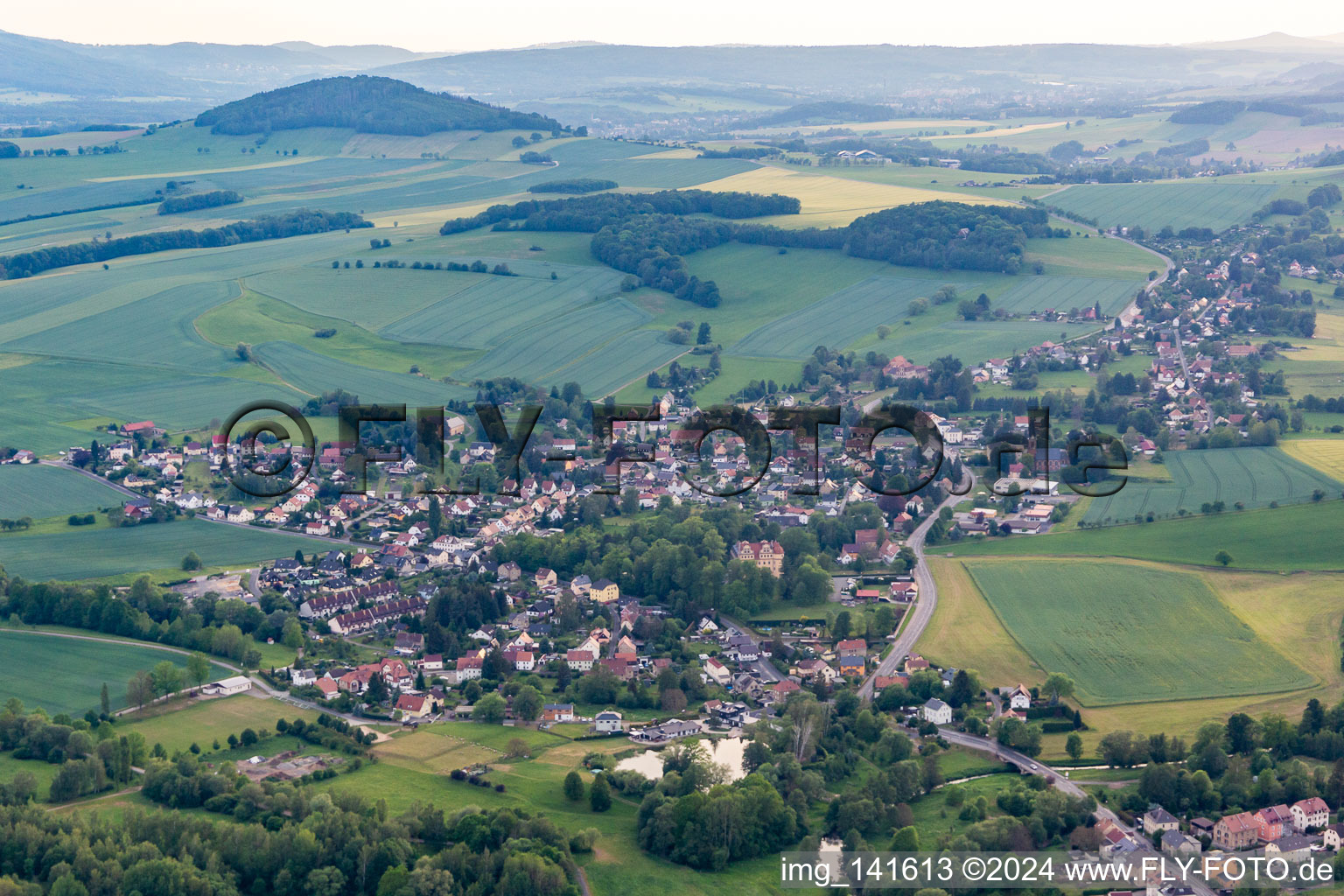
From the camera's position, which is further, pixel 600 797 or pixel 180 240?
pixel 180 240

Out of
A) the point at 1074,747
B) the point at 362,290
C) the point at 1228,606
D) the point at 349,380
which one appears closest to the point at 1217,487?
the point at 1228,606

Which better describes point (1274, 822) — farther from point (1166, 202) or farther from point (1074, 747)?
point (1166, 202)

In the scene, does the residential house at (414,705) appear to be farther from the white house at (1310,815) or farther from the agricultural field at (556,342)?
the agricultural field at (556,342)

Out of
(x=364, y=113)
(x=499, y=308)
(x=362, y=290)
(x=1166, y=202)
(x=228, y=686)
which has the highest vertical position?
(x=364, y=113)

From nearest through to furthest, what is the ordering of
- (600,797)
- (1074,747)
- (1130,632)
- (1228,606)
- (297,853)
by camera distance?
(297,853)
(600,797)
(1074,747)
(1130,632)
(1228,606)

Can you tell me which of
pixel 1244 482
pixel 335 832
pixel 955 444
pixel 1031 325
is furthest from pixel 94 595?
pixel 1031 325

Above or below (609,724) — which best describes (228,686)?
above

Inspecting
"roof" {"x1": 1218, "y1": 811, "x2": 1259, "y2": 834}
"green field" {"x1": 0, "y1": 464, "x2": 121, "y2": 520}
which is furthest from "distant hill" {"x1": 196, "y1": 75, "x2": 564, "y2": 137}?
"roof" {"x1": 1218, "y1": 811, "x2": 1259, "y2": 834}

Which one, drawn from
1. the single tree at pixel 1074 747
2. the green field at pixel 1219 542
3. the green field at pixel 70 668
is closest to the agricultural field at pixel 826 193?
the green field at pixel 1219 542
